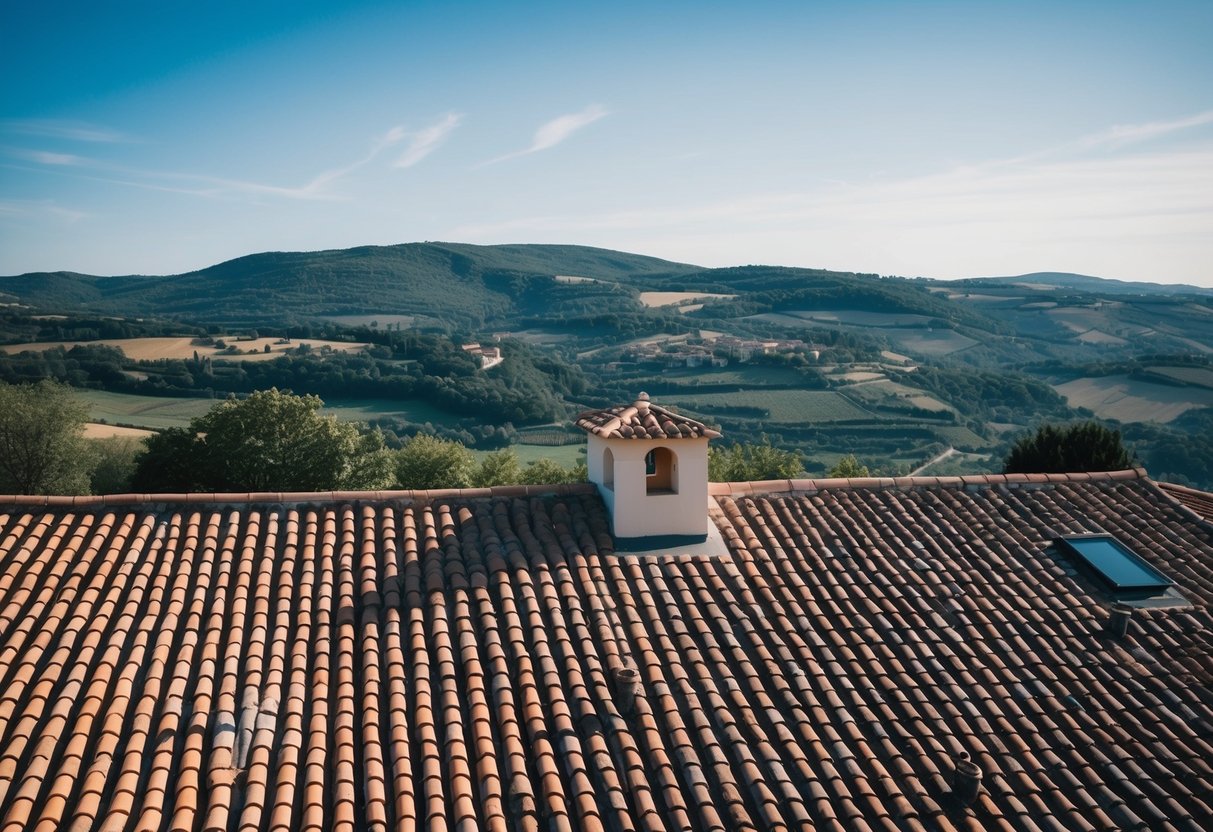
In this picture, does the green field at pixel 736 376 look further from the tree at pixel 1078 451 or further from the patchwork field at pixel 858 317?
the tree at pixel 1078 451

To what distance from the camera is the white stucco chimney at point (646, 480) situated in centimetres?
1028

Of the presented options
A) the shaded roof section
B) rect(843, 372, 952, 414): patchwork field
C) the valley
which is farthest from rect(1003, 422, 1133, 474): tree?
rect(843, 372, 952, 414): patchwork field

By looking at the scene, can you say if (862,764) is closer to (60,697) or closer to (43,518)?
(60,697)

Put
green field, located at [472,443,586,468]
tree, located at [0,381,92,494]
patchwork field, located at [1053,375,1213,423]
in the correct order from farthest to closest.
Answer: patchwork field, located at [1053,375,1213,423]
green field, located at [472,443,586,468]
tree, located at [0,381,92,494]

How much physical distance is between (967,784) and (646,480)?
5142 mm

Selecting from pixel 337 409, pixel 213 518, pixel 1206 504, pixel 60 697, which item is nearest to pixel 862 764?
pixel 60 697

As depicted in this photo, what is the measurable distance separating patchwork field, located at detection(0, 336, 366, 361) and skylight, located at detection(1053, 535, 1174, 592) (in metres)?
72.4

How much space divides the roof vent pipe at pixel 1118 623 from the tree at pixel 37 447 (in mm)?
34782

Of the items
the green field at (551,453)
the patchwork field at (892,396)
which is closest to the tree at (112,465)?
the green field at (551,453)

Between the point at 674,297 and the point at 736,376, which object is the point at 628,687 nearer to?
the point at 736,376

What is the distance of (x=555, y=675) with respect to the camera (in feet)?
25.2

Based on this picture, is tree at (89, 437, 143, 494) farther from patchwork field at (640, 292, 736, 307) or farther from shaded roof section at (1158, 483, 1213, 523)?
patchwork field at (640, 292, 736, 307)

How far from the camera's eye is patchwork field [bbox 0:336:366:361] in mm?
69938

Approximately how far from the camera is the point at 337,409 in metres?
65.4
